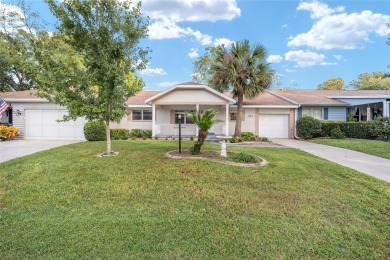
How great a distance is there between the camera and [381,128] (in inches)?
643

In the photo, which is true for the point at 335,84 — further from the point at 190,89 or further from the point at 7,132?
the point at 7,132

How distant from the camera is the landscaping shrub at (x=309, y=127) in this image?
1755 cm

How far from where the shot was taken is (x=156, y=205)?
15.2 ft

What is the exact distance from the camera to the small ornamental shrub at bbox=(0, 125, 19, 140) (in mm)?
16047

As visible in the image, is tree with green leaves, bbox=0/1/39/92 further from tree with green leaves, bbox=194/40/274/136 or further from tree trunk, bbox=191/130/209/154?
tree trunk, bbox=191/130/209/154

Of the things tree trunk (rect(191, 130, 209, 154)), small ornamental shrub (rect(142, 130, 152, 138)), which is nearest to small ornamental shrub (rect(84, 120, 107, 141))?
small ornamental shrub (rect(142, 130, 152, 138))

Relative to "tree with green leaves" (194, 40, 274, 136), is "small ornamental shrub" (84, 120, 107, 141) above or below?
below

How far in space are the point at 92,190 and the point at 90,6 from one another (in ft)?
20.8

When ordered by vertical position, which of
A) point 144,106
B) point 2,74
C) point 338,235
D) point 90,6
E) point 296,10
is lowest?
point 338,235

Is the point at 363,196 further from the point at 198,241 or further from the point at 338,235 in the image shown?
the point at 198,241

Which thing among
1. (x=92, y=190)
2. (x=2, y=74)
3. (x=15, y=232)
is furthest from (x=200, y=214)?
(x=2, y=74)

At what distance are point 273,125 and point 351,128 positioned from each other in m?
5.74

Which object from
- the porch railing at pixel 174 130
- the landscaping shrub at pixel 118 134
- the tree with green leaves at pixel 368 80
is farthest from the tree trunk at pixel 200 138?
the tree with green leaves at pixel 368 80

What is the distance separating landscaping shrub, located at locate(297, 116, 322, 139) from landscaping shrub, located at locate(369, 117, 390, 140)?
3.52 meters
